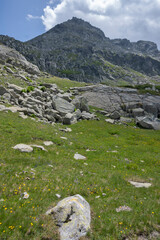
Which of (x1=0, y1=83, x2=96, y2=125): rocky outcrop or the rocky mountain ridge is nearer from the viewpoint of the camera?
(x1=0, y1=83, x2=96, y2=125): rocky outcrop

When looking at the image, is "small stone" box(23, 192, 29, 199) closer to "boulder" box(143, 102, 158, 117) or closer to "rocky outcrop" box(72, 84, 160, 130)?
"rocky outcrop" box(72, 84, 160, 130)

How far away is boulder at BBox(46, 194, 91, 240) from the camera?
5.53 metres

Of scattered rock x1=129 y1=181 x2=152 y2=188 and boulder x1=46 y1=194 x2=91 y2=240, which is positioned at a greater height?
boulder x1=46 y1=194 x2=91 y2=240

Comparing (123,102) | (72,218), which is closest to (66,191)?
(72,218)

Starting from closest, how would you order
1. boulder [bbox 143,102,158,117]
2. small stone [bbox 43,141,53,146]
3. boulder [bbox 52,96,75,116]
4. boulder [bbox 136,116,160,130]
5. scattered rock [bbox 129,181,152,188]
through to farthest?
scattered rock [bbox 129,181,152,188], small stone [bbox 43,141,53,146], boulder [bbox 52,96,75,116], boulder [bbox 136,116,160,130], boulder [bbox 143,102,158,117]

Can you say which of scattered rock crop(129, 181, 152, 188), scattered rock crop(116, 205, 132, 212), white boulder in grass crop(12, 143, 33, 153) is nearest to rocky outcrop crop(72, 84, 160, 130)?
scattered rock crop(129, 181, 152, 188)

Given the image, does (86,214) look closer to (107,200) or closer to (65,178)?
(107,200)

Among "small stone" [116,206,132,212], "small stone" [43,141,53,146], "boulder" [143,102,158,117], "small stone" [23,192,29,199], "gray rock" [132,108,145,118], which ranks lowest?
"small stone" [43,141,53,146]

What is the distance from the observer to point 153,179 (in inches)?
505

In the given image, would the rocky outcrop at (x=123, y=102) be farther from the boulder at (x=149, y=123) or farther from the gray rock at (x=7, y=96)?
the gray rock at (x=7, y=96)

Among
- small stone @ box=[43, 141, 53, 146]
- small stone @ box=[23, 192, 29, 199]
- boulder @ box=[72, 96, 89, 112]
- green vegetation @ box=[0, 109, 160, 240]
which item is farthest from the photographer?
boulder @ box=[72, 96, 89, 112]

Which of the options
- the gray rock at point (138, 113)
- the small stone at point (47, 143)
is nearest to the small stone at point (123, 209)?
the small stone at point (47, 143)

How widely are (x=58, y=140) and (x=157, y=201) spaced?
13.3m

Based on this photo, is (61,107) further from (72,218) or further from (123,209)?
(72,218)
